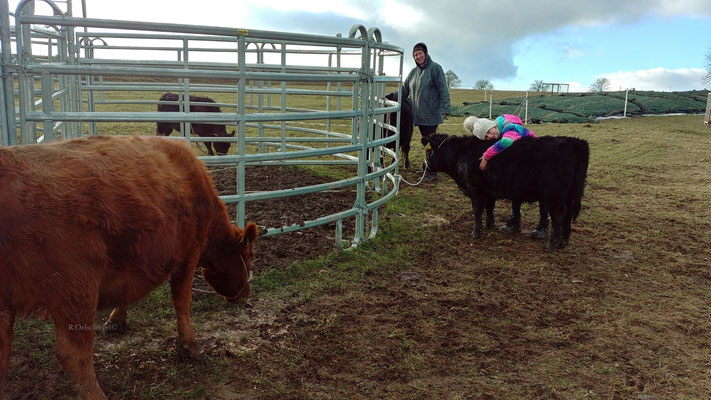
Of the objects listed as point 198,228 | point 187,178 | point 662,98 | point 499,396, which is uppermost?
point 662,98

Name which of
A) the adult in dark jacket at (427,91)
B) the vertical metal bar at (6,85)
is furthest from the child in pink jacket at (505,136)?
the vertical metal bar at (6,85)

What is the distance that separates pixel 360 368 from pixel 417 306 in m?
1.07

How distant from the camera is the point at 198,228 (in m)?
3.25

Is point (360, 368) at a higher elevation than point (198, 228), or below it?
below

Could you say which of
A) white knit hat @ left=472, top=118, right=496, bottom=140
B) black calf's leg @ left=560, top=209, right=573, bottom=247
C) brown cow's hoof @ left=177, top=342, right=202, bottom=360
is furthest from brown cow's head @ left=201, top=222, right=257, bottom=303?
black calf's leg @ left=560, top=209, right=573, bottom=247

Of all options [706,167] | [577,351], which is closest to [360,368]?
[577,351]

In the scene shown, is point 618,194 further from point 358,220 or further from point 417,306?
point 417,306

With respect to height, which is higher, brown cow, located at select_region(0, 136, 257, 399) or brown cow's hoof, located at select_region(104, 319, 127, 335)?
brown cow, located at select_region(0, 136, 257, 399)

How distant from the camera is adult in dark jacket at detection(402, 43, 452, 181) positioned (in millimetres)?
8750

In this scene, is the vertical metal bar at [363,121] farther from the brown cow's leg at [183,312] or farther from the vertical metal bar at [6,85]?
the vertical metal bar at [6,85]

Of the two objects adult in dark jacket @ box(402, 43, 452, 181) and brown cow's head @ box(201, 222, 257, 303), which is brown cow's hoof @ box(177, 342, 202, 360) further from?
adult in dark jacket @ box(402, 43, 452, 181)

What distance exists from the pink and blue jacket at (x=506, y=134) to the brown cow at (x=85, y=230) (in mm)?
3666

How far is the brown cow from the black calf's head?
4.02 metres

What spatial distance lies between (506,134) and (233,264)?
357cm
